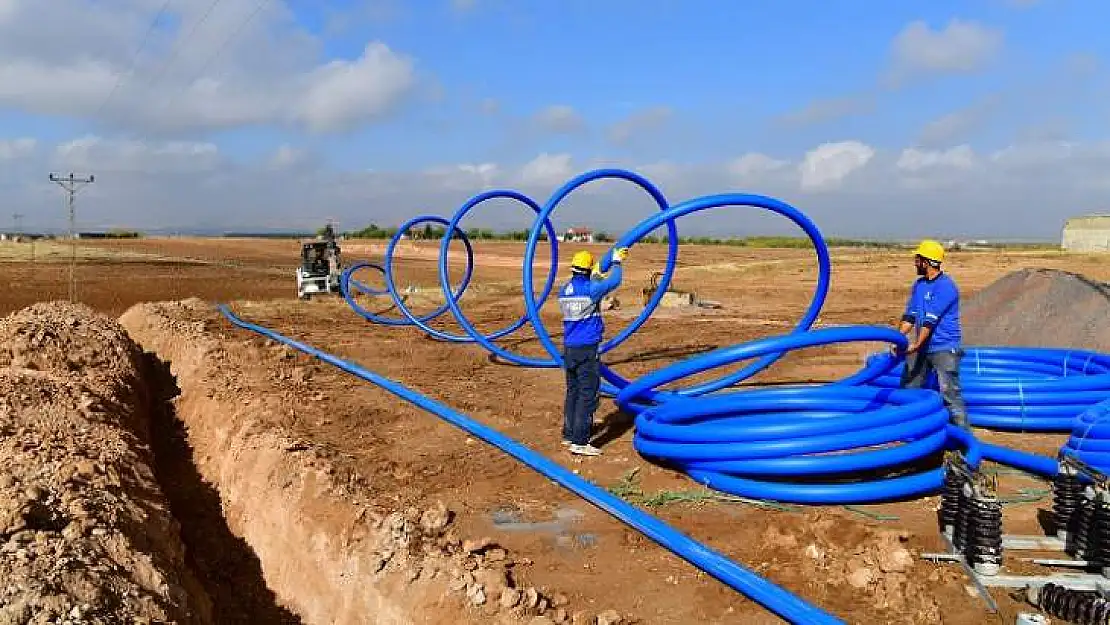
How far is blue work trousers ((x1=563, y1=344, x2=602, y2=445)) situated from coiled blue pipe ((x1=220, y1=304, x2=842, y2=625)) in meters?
0.39

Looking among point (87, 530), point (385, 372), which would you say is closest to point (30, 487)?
point (87, 530)

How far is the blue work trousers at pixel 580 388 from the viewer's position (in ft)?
22.2

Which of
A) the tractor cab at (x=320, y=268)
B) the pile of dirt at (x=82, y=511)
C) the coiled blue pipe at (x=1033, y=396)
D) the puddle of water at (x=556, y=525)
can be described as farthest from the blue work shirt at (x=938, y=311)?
the tractor cab at (x=320, y=268)

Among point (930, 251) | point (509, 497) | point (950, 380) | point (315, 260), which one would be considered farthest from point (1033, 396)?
point (315, 260)

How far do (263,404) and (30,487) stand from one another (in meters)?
3.71

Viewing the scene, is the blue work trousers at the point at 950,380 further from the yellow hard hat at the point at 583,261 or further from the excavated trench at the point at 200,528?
the excavated trench at the point at 200,528

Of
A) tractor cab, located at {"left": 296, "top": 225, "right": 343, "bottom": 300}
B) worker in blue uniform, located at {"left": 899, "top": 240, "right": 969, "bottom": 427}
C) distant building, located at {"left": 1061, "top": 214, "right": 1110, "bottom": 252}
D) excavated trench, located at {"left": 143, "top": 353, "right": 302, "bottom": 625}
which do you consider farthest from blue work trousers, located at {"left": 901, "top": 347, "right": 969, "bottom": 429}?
distant building, located at {"left": 1061, "top": 214, "right": 1110, "bottom": 252}

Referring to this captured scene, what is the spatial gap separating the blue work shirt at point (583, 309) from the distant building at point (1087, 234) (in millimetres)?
53381

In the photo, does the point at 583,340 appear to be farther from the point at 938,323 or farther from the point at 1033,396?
the point at 1033,396

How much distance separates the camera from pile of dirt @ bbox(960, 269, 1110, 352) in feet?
32.2

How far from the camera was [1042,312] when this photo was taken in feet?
34.2

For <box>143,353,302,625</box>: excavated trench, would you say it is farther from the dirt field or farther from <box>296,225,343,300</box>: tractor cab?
<box>296,225,343,300</box>: tractor cab

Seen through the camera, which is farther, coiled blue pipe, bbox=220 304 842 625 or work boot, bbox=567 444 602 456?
work boot, bbox=567 444 602 456

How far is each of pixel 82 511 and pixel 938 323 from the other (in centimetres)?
628
